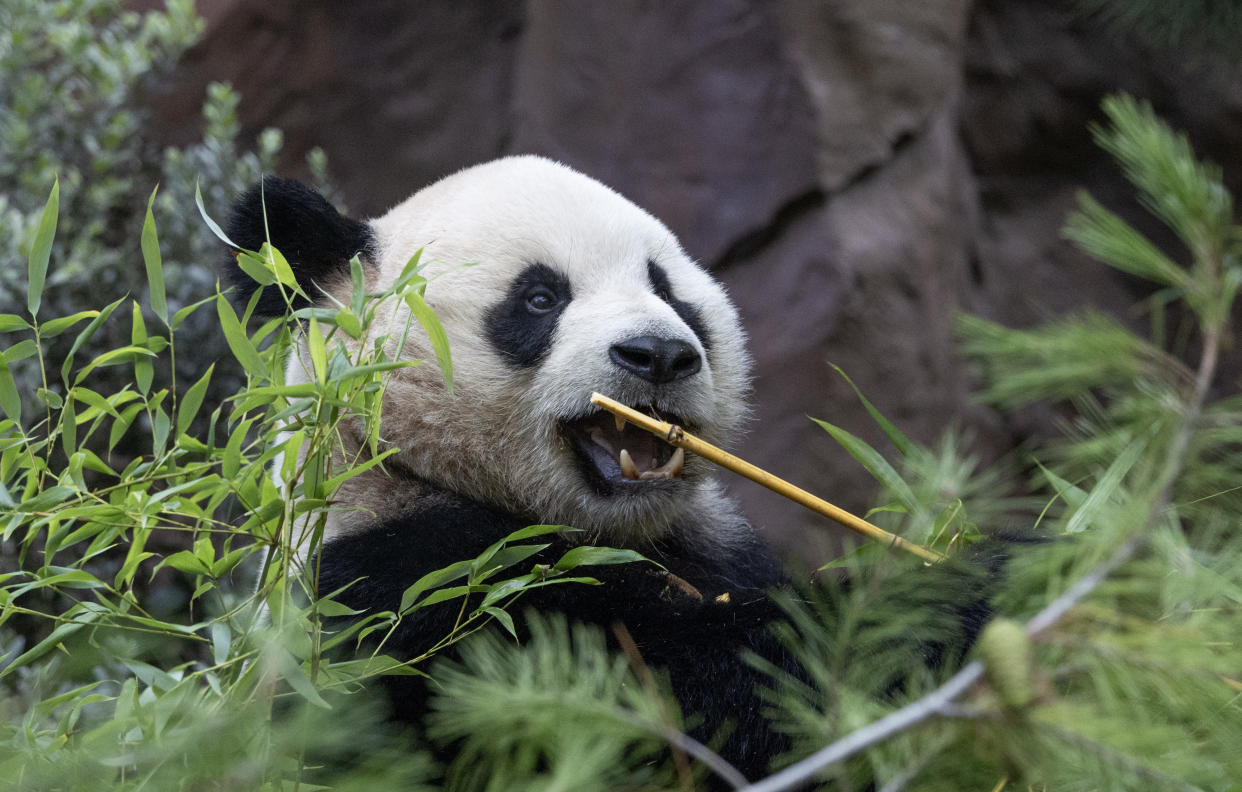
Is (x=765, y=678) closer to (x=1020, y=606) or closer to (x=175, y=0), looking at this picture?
(x=1020, y=606)

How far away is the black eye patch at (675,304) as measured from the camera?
2148 millimetres

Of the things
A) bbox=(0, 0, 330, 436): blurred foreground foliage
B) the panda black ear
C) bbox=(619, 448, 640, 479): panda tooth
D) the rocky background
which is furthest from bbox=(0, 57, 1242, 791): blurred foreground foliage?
the rocky background

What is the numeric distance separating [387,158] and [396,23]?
0.61m

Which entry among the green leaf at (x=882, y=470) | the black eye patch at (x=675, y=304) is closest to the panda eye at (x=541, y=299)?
the black eye patch at (x=675, y=304)

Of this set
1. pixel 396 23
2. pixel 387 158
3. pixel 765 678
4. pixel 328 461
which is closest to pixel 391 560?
pixel 328 461

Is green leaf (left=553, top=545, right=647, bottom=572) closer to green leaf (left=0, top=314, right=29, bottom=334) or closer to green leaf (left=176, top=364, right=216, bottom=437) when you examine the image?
green leaf (left=176, top=364, right=216, bottom=437)

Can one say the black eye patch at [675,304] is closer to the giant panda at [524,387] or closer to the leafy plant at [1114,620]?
the giant panda at [524,387]

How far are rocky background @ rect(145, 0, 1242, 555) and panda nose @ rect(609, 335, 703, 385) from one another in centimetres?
231

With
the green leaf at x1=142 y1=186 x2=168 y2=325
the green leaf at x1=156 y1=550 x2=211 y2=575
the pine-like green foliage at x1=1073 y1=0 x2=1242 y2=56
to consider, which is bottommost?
the pine-like green foliage at x1=1073 y1=0 x2=1242 y2=56

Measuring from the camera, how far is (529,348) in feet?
6.47

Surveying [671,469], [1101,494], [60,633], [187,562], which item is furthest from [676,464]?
[60,633]

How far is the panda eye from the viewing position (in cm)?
202

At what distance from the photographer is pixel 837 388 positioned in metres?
4.20

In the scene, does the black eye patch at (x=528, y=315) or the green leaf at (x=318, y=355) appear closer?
the green leaf at (x=318, y=355)
